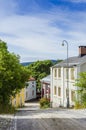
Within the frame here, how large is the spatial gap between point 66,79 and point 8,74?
1608 cm

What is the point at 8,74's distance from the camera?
32.8m

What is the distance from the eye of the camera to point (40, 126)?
19.0 m

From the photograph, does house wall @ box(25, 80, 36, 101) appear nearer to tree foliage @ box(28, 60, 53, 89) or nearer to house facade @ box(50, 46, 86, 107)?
tree foliage @ box(28, 60, 53, 89)

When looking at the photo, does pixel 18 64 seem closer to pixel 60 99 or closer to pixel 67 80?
pixel 67 80

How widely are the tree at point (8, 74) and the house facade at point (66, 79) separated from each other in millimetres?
9694

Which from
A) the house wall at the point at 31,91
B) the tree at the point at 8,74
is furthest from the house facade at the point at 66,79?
the house wall at the point at 31,91

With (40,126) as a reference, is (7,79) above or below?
above

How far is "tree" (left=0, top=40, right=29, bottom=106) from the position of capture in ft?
109

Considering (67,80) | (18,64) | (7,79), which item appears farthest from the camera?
(67,80)

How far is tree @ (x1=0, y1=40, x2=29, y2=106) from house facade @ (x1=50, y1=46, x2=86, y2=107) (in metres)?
9.69

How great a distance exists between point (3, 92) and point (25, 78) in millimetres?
3170

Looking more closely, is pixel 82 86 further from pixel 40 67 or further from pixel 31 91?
pixel 40 67

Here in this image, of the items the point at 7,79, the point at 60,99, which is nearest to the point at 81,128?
the point at 7,79

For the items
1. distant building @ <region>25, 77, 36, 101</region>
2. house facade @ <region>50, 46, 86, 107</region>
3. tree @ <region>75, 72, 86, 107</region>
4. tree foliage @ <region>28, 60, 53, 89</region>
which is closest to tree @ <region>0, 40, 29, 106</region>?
tree @ <region>75, 72, 86, 107</region>
